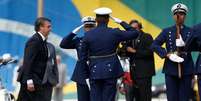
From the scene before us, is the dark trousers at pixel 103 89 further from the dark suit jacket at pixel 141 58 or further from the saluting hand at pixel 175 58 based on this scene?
the dark suit jacket at pixel 141 58

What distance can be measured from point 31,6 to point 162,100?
14.2ft

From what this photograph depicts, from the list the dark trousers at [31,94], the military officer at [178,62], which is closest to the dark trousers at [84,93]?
the dark trousers at [31,94]

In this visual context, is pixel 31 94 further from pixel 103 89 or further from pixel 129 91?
pixel 129 91

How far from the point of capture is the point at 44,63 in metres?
11.6

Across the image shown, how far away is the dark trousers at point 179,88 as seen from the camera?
11.0m

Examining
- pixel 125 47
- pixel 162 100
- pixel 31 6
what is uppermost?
pixel 31 6

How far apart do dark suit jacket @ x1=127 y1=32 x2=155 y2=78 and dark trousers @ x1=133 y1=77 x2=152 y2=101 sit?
89 mm

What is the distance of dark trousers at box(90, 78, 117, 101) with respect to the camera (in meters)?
10.6

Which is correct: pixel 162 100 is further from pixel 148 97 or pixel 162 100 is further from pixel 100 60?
pixel 100 60

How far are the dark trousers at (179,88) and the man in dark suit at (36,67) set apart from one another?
1969 millimetres

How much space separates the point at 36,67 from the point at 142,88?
2347 millimetres

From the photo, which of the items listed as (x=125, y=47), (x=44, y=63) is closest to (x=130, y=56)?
(x=125, y=47)

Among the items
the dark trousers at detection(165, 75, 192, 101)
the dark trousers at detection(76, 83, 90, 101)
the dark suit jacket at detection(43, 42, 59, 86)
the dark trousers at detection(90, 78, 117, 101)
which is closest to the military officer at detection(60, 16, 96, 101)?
the dark trousers at detection(76, 83, 90, 101)

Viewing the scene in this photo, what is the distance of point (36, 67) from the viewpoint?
37.8 feet
